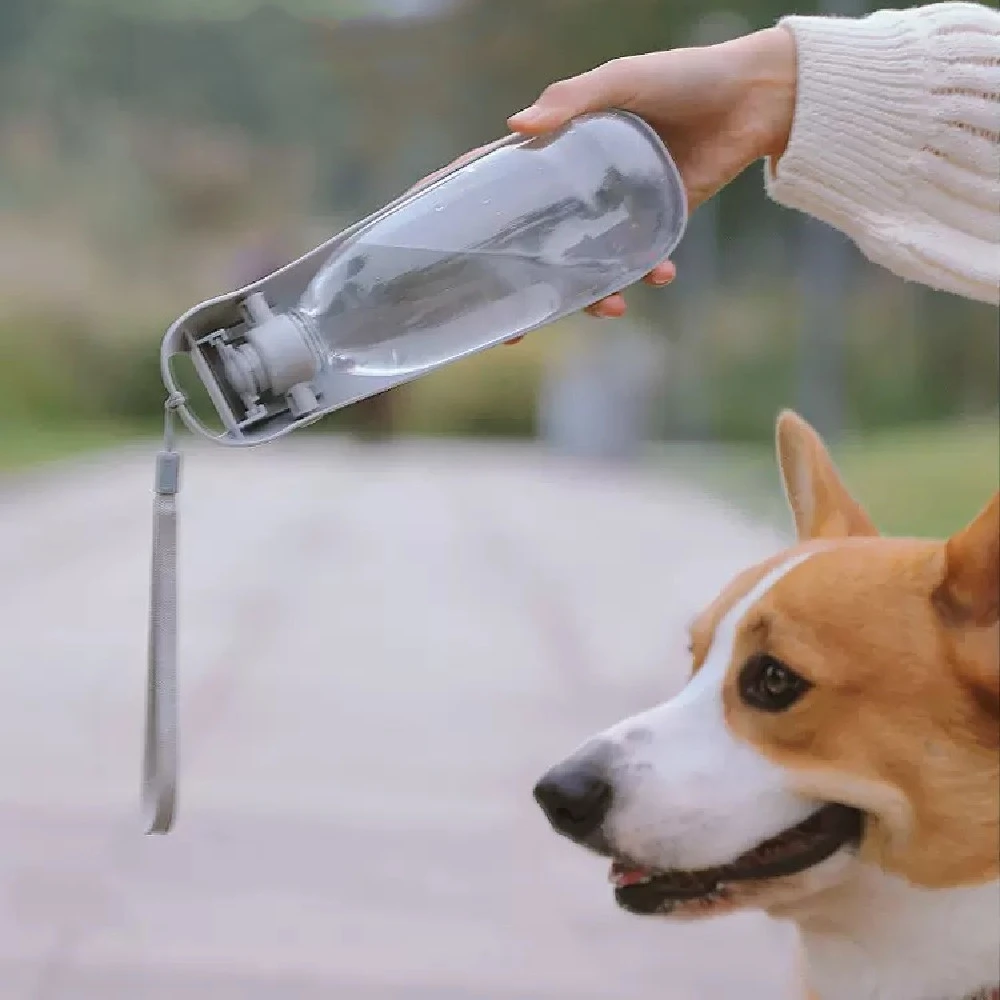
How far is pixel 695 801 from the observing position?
87 cm

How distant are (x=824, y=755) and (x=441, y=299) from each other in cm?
44

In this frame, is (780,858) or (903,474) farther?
(903,474)

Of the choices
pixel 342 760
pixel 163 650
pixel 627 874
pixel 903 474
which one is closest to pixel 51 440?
pixel 903 474

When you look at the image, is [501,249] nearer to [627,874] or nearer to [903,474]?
[627,874]

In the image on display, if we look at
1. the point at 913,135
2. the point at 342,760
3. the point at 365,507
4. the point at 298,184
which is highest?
the point at 913,135

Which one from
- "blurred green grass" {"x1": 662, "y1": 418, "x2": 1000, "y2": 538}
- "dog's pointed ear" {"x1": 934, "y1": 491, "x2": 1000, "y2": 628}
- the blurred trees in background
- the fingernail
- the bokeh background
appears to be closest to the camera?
"dog's pointed ear" {"x1": 934, "y1": 491, "x2": 1000, "y2": 628}

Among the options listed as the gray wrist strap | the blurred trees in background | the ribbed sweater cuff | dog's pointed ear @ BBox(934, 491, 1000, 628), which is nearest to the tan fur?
dog's pointed ear @ BBox(934, 491, 1000, 628)

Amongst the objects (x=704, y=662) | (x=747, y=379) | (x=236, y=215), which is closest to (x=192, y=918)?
(x=704, y=662)

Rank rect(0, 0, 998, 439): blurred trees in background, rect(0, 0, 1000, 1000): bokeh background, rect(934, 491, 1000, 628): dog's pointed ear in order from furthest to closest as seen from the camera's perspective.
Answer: rect(0, 0, 998, 439): blurred trees in background → rect(0, 0, 1000, 1000): bokeh background → rect(934, 491, 1000, 628): dog's pointed ear

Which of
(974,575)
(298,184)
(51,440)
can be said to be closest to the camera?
(974,575)

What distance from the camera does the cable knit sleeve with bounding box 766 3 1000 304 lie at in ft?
3.16

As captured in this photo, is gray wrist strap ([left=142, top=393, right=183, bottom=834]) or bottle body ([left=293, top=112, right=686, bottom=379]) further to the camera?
bottle body ([left=293, top=112, right=686, bottom=379])

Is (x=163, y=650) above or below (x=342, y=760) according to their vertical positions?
above

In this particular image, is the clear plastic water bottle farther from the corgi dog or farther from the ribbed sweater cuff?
the corgi dog
